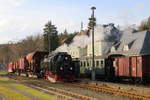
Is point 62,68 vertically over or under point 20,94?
over

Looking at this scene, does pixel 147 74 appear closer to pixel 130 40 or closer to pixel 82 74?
pixel 82 74

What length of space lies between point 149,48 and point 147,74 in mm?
32876

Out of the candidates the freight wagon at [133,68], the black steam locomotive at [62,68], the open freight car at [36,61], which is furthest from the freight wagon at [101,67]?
the open freight car at [36,61]

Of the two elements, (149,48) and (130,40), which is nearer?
(149,48)

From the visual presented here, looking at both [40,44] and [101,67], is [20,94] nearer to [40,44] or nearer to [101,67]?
[101,67]

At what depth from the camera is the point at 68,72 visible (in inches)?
1340

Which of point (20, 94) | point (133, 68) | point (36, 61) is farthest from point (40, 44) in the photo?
point (20, 94)

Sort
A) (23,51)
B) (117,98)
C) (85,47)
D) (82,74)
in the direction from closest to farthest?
(117,98), (82,74), (85,47), (23,51)

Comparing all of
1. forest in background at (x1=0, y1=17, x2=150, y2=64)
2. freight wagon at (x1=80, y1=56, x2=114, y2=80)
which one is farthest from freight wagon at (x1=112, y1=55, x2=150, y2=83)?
forest in background at (x1=0, y1=17, x2=150, y2=64)

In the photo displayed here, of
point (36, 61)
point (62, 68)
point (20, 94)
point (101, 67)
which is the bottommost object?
point (20, 94)

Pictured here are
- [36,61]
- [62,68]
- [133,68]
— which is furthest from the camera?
[36,61]

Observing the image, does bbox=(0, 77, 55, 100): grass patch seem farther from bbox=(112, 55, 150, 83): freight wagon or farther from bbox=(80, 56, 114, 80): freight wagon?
bbox=(80, 56, 114, 80): freight wagon

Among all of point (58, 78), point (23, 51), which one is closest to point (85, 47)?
point (58, 78)

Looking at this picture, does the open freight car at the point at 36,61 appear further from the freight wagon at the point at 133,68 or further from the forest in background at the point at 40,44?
the forest in background at the point at 40,44
